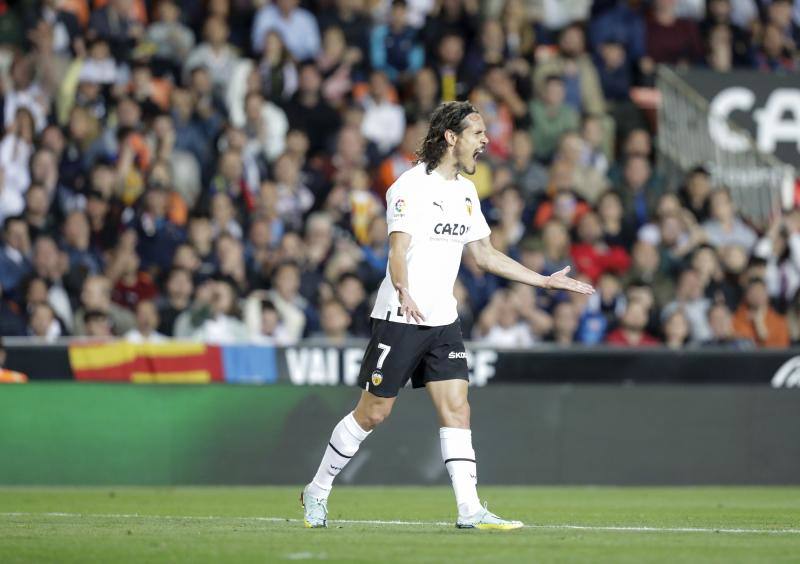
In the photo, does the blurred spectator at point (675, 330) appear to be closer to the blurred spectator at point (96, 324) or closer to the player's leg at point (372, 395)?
the blurred spectator at point (96, 324)

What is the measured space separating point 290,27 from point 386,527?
495 inches

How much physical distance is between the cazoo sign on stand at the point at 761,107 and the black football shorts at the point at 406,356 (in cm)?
1343

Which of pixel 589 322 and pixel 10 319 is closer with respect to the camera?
pixel 10 319

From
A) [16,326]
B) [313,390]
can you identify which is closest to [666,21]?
[313,390]

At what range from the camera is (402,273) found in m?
10.2

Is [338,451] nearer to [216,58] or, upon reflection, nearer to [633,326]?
[633,326]

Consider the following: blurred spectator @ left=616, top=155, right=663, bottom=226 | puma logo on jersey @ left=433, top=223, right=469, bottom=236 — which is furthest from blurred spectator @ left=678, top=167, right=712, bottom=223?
puma logo on jersey @ left=433, top=223, right=469, bottom=236

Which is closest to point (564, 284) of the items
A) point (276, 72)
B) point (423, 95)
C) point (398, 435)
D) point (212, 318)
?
point (398, 435)

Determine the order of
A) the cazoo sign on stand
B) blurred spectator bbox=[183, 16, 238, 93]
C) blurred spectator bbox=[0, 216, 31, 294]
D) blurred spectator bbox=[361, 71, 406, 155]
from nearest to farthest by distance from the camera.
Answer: blurred spectator bbox=[0, 216, 31, 294] < blurred spectator bbox=[183, 16, 238, 93] < blurred spectator bbox=[361, 71, 406, 155] < the cazoo sign on stand

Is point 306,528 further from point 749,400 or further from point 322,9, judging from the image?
point 322,9

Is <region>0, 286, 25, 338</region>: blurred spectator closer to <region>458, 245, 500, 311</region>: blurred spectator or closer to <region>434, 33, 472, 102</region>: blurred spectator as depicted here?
<region>458, 245, 500, 311</region>: blurred spectator

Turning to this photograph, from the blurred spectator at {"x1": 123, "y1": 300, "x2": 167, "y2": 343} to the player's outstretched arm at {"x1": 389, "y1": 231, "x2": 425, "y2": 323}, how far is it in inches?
309

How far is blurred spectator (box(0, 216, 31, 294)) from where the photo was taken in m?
18.1

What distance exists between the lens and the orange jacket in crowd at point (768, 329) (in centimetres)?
1994
